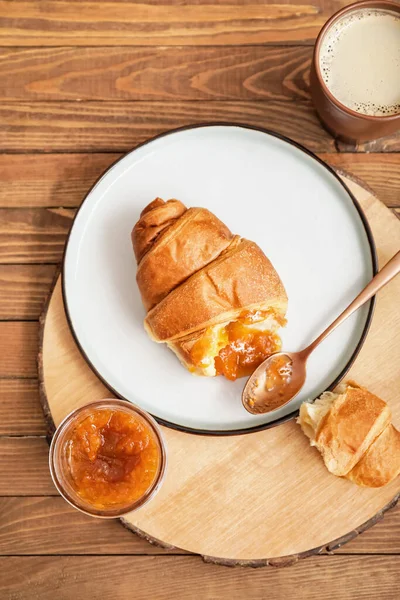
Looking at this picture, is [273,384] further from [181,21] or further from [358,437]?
[181,21]

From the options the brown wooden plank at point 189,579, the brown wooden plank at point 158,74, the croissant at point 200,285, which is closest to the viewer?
the croissant at point 200,285

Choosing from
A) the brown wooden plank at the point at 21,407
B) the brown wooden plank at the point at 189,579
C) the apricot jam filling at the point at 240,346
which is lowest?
the brown wooden plank at the point at 189,579

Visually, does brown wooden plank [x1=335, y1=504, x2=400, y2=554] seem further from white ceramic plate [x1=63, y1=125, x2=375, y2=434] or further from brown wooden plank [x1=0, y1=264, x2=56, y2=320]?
brown wooden plank [x1=0, y1=264, x2=56, y2=320]

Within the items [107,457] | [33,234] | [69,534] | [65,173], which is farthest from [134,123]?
[69,534]

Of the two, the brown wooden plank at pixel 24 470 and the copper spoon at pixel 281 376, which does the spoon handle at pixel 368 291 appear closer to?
the copper spoon at pixel 281 376

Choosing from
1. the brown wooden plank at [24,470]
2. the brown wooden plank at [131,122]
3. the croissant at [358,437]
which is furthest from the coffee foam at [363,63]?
the brown wooden plank at [24,470]

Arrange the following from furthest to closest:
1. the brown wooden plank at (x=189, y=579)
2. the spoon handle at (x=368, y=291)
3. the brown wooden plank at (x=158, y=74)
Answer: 1. the brown wooden plank at (x=158, y=74)
2. the brown wooden plank at (x=189, y=579)
3. the spoon handle at (x=368, y=291)
